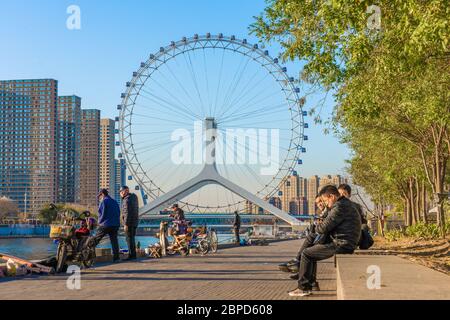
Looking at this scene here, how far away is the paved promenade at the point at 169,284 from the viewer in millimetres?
9547

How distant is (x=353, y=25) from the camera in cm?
1145

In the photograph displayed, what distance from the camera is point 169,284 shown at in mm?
11219

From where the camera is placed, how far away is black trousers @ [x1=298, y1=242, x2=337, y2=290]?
9.38 m

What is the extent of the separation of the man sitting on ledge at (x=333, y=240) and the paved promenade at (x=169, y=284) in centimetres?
26

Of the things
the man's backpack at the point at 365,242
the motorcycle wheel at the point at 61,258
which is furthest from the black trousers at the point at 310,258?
the motorcycle wheel at the point at 61,258

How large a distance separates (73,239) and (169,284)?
12.8 feet

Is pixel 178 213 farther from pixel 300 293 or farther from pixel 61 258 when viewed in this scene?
pixel 300 293

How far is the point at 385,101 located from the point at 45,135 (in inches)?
7124

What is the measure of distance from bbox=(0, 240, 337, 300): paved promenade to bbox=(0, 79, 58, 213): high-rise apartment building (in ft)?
599

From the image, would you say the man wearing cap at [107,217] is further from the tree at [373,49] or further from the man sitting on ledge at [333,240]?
the man sitting on ledge at [333,240]
